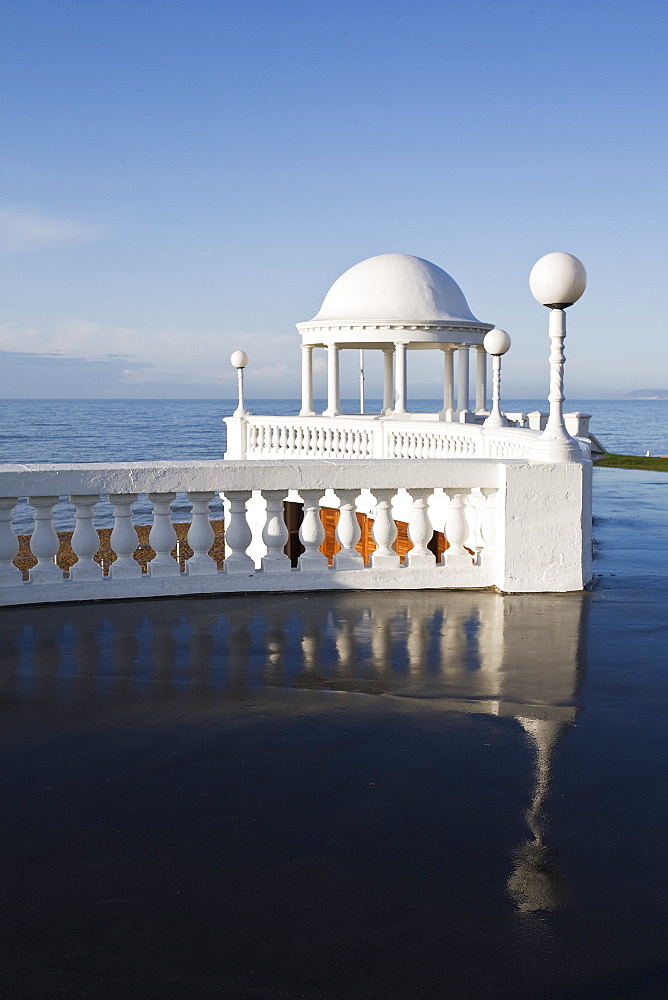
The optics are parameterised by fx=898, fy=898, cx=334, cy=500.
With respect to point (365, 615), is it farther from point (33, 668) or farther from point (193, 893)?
point (193, 893)

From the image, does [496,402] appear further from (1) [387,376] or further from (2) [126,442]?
(2) [126,442]

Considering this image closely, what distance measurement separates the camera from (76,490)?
6637 mm

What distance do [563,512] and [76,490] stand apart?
3.74 meters

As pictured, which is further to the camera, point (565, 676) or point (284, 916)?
point (565, 676)

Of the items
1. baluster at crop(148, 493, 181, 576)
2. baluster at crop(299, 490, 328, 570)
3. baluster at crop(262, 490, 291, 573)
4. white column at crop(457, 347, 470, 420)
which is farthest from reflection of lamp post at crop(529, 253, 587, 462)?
white column at crop(457, 347, 470, 420)

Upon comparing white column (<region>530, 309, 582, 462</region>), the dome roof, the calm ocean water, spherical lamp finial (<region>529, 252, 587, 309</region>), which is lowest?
the calm ocean water

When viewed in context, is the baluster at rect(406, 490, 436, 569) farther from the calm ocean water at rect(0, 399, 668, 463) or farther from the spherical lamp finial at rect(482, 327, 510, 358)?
the calm ocean water at rect(0, 399, 668, 463)

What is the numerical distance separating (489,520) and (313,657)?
8.53ft

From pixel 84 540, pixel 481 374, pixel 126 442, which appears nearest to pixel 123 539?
pixel 84 540

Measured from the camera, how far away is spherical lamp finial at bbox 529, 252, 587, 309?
7.20 meters

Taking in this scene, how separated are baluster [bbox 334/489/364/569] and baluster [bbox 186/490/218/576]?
40.3 inches

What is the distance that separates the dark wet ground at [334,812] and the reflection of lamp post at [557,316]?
5.51 feet

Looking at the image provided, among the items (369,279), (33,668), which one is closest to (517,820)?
(33,668)

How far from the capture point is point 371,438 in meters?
21.5
